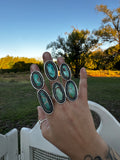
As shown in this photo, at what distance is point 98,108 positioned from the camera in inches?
37.1

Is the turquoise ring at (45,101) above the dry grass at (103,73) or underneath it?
above

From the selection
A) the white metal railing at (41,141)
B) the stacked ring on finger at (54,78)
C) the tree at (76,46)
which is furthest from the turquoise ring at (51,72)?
the tree at (76,46)

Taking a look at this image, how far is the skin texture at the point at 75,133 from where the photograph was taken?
55 centimetres

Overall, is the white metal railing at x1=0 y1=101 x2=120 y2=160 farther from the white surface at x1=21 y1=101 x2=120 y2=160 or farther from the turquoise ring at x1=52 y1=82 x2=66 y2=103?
the turquoise ring at x1=52 y1=82 x2=66 y2=103

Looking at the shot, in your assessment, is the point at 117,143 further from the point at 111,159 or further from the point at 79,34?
the point at 79,34

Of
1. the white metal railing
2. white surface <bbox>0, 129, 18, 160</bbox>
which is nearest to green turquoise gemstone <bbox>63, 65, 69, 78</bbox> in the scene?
the white metal railing

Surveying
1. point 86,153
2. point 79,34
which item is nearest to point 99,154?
point 86,153

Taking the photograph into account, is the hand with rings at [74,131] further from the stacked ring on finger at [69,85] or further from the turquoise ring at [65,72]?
the turquoise ring at [65,72]

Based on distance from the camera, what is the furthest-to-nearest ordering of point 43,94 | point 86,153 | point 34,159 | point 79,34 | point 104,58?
point 79,34 < point 104,58 < point 34,159 < point 43,94 < point 86,153

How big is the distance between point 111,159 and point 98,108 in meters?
0.39

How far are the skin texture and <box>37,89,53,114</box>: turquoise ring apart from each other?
0.09 feet

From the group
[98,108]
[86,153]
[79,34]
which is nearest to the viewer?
[86,153]

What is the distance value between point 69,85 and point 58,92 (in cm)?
7

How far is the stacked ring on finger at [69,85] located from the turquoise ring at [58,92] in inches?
1.0
